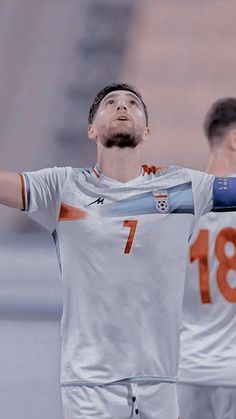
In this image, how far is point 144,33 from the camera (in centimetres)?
739

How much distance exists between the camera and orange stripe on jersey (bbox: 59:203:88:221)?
2869mm

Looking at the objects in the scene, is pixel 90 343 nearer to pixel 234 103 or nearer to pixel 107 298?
pixel 107 298

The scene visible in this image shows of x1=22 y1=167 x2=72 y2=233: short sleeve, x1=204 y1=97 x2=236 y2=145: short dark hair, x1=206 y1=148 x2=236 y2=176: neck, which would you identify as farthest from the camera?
x1=204 y1=97 x2=236 y2=145: short dark hair

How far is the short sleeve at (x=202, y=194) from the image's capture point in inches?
114

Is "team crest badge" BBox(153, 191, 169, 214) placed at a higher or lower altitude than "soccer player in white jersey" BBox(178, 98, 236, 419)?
higher

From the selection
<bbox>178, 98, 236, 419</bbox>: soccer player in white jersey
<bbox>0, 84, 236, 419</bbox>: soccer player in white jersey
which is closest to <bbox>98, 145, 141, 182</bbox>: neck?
<bbox>0, 84, 236, 419</bbox>: soccer player in white jersey

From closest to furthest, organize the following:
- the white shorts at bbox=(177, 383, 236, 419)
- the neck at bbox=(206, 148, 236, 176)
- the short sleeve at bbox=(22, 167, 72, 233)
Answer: the short sleeve at bbox=(22, 167, 72, 233), the white shorts at bbox=(177, 383, 236, 419), the neck at bbox=(206, 148, 236, 176)

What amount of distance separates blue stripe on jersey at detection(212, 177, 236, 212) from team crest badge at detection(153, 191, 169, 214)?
0.13m

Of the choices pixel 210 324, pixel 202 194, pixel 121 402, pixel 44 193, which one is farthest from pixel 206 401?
pixel 44 193

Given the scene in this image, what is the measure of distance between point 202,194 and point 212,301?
574 mm

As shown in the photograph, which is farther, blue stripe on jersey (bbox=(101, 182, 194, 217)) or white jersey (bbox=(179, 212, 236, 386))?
white jersey (bbox=(179, 212, 236, 386))

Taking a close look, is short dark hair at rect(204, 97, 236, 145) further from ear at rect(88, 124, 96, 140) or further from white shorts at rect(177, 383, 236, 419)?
white shorts at rect(177, 383, 236, 419)

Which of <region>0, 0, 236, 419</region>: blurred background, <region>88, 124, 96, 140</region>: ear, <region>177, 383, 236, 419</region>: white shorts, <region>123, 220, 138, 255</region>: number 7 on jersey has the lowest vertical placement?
<region>177, 383, 236, 419</region>: white shorts

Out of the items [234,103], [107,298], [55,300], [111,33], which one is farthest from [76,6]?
[107,298]
